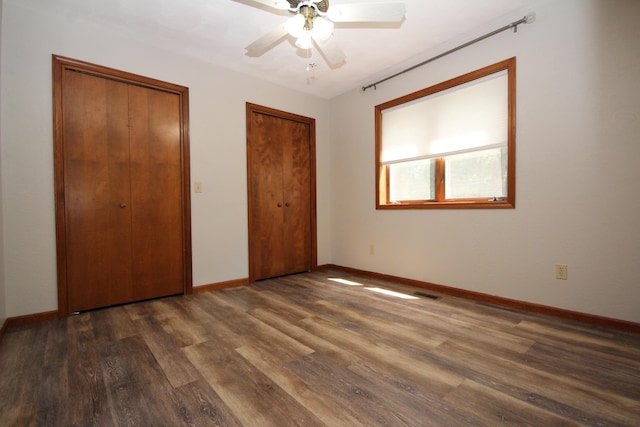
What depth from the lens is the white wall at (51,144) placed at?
210cm

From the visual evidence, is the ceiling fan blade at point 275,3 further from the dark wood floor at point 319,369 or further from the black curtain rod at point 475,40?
the dark wood floor at point 319,369

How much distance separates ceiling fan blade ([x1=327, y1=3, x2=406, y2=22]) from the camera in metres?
1.65

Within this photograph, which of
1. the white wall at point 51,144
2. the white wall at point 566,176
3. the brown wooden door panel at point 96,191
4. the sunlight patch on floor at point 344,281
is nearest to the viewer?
the white wall at point 566,176

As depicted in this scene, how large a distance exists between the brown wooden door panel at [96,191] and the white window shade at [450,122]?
279 cm

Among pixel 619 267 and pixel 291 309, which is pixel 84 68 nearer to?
pixel 291 309

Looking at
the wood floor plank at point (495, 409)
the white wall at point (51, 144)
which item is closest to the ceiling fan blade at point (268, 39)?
the white wall at point (51, 144)

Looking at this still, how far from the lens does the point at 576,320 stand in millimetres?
2072

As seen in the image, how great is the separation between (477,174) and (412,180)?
2.32ft

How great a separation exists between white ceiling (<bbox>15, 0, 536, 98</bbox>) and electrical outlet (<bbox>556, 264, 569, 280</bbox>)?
2.04 metres

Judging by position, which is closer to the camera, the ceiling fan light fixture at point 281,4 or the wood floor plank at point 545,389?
the wood floor plank at point 545,389

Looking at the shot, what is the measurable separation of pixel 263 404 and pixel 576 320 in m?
2.32

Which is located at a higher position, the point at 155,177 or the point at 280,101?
the point at 280,101

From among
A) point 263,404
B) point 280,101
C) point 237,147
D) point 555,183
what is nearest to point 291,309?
point 263,404

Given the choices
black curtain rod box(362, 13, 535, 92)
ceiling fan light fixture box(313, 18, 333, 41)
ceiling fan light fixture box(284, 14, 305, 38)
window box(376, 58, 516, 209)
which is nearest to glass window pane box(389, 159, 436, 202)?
window box(376, 58, 516, 209)
